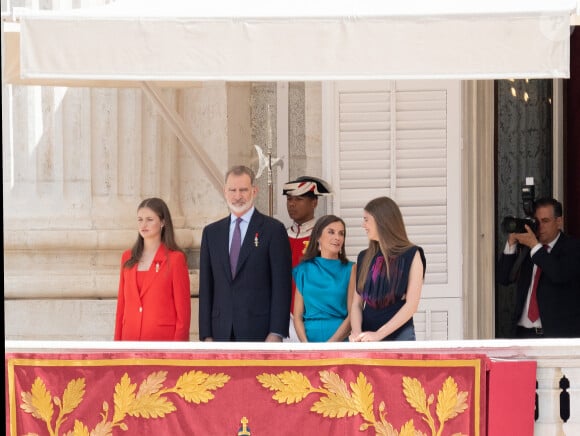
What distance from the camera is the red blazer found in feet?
26.7

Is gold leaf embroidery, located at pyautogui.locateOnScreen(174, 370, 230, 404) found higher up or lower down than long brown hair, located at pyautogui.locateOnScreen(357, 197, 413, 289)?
lower down

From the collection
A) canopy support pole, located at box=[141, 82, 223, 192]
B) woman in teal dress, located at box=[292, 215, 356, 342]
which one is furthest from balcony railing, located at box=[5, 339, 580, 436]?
canopy support pole, located at box=[141, 82, 223, 192]

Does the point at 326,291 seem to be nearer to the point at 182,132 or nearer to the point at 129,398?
the point at 129,398

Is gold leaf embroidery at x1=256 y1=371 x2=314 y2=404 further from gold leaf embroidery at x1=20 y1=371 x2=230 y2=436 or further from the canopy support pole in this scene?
the canopy support pole

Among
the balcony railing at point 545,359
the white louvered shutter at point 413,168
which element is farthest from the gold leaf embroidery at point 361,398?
the white louvered shutter at point 413,168

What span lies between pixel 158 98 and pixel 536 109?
373 centimetres

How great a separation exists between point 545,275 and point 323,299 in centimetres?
163

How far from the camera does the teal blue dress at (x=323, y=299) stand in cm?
799

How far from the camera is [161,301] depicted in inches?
321

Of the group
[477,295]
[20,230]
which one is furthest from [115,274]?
[477,295]

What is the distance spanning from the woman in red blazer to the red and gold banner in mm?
949

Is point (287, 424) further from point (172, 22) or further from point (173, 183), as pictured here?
point (173, 183)

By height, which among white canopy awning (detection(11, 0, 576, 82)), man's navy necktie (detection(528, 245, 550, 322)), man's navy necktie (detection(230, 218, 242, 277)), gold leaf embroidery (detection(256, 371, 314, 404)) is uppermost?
white canopy awning (detection(11, 0, 576, 82))

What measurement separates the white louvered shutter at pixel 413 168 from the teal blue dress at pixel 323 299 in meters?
1.78
